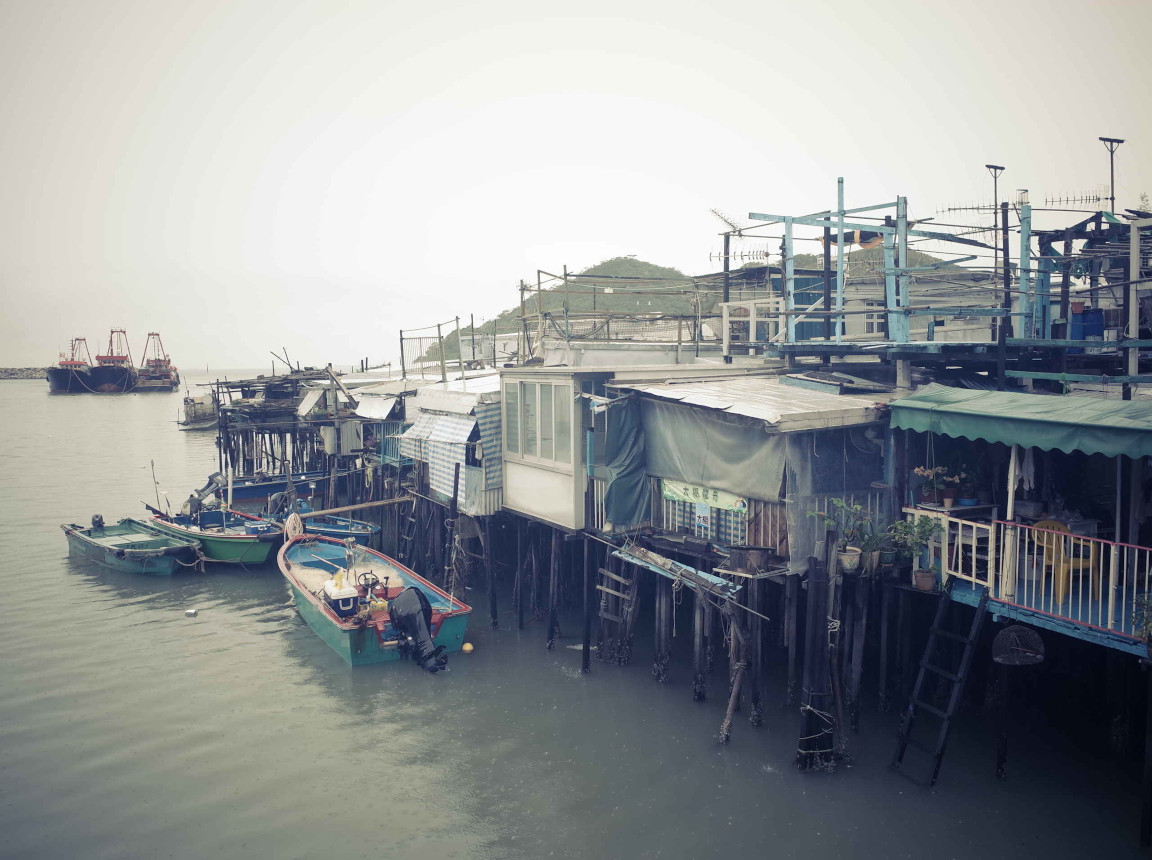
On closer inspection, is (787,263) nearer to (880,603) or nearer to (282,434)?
(880,603)

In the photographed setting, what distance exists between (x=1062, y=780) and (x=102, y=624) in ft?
60.2

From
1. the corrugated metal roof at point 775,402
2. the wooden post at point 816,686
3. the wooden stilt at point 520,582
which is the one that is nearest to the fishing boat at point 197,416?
the wooden stilt at point 520,582

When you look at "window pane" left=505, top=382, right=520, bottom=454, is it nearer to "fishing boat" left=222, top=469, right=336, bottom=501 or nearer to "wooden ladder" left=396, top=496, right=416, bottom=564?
"wooden ladder" left=396, top=496, right=416, bottom=564

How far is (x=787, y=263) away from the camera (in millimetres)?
14695

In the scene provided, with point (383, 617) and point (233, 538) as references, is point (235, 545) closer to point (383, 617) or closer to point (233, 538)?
point (233, 538)

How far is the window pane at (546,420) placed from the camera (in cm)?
1430

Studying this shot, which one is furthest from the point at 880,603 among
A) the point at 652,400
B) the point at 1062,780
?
the point at 652,400

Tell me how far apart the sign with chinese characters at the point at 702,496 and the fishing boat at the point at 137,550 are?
14.1 meters

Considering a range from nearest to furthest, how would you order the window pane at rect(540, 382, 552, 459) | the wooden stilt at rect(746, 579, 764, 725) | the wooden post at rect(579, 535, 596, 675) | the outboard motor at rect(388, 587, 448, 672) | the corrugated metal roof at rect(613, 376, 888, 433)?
1. the corrugated metal roof at rect(613, 376, 888, 433)
2. the wooden stilt at rect(746, 579, 764, 725)
3. the wooden post at rect(579, 535, 596, 675)
4. the outboard motor at rect(388, 587, 448, 672)
5. the window pane at rect(540, 382, 552, 459)

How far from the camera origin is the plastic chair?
885 centimetres

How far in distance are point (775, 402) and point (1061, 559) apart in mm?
4105

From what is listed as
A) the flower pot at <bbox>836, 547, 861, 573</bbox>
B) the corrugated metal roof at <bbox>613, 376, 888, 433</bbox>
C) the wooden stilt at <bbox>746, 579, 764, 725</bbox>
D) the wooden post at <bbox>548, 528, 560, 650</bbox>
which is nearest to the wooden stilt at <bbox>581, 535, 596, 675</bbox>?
the wooden post at <bbox>548, 528, 560, 650</bbox>

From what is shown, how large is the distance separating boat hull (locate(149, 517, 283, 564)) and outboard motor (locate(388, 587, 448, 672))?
8322 millimetres

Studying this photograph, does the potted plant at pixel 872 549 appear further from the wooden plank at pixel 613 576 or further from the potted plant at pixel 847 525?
the wooden plank at pixel 613 576
